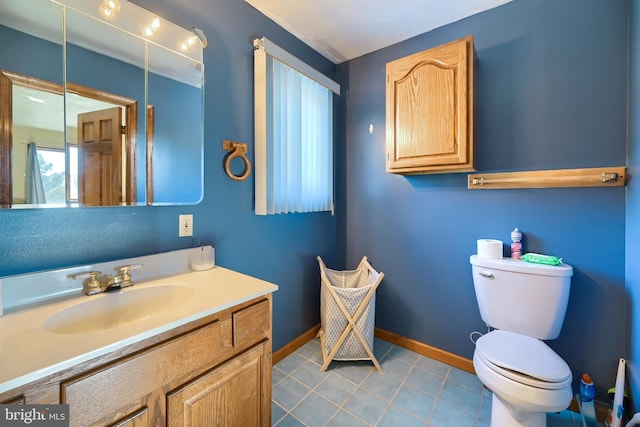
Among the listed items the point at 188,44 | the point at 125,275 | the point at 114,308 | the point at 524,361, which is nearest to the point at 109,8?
the point at 188,44

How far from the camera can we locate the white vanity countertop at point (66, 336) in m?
0.57

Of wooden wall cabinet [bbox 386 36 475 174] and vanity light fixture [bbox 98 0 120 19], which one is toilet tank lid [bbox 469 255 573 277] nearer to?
wooden wall cabinet [bbox 386 36 475 174]

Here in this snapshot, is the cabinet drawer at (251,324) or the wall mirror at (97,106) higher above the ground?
the wall mirror at (97,106)

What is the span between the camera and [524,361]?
1.15 metres

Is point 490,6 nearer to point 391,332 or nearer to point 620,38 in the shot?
point 620,38

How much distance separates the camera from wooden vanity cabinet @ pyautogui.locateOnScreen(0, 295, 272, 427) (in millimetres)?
642

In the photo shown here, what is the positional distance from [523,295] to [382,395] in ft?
3.26

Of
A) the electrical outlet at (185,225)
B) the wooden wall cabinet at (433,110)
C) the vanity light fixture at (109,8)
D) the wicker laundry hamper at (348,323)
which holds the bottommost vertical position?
the wicker laundry hamper at (348,323)

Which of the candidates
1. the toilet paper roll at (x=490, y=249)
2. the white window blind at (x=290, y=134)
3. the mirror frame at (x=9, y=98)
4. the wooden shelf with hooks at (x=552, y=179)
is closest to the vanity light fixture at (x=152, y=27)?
the mirror frame at (x=9, y=98)

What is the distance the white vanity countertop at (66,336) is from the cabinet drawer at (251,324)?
0.18 ft

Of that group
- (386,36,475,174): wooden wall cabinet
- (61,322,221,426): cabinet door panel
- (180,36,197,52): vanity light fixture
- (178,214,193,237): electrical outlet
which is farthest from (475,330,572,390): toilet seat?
(180,36,197,52): vanity light fixture

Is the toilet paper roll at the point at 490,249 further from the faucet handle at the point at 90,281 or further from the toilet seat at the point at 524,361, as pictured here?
the faucet handle at the point at 90,281

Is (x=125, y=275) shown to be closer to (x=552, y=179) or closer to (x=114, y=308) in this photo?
(x=114, y=308)

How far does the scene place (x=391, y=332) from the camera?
85.0 inches
